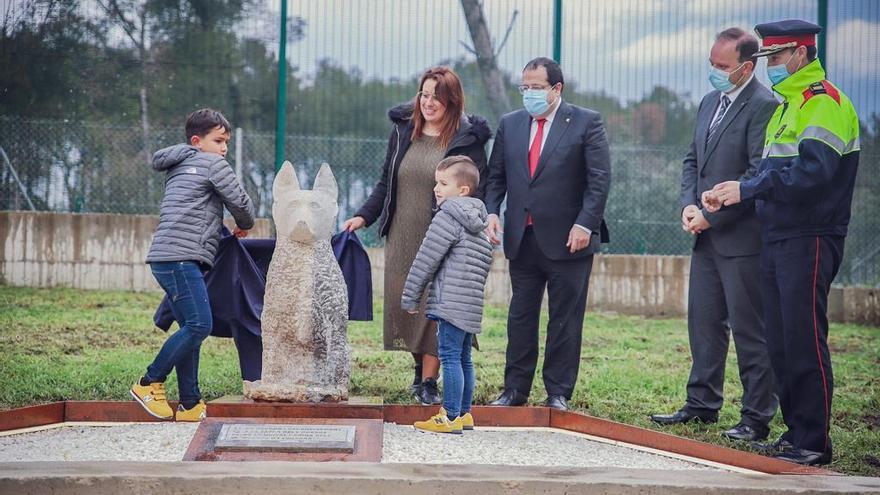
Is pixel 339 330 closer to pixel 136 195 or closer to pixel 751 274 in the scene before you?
pixel 751 274

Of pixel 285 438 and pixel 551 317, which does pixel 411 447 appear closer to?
pixel 285 438

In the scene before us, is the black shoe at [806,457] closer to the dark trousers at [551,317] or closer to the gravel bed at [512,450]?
the gravel bed at [512,450]

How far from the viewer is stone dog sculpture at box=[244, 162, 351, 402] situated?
5.88 meters

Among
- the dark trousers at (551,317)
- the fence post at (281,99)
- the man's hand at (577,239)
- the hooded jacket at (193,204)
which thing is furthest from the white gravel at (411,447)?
the fence post at (281,99)

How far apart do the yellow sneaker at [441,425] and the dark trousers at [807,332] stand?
5.50 feet

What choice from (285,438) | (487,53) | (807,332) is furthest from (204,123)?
(487,53)

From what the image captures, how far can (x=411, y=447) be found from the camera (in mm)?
5367

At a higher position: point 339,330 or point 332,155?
point 332,155

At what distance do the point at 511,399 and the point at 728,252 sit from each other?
1.53m

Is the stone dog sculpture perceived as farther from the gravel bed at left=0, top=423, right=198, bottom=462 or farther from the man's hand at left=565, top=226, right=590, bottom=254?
the man's hand at left=565, top=226, right=590, bottom=254

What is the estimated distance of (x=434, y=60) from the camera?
36.3 ft

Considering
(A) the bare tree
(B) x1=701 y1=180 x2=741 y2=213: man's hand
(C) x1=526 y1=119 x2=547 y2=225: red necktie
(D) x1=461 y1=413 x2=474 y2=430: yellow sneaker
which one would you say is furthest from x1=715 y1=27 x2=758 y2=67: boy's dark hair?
(A) the bare tree

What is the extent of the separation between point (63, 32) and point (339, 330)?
6.75 metres

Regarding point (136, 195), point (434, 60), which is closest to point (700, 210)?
point (434, 60)
